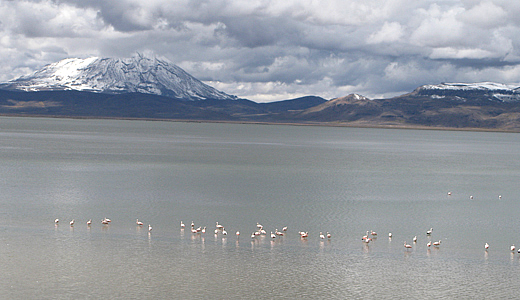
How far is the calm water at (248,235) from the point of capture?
29.8m

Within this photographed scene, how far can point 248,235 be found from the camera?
1593 inches

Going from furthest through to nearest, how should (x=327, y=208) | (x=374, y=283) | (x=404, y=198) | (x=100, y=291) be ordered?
(x=404, y=198) → (x=327, y=208) → (x=374, y=283) → (x=100, y=291)

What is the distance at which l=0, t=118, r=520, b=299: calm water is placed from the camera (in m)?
29.8

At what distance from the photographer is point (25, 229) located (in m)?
39.8

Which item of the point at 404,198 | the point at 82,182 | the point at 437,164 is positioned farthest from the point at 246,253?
the point at 437,164

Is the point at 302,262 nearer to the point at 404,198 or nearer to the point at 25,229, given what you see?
the point at 25,229

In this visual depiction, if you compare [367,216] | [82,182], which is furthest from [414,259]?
[82,182]

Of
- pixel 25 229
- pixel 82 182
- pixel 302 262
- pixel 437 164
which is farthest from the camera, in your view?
pixel 437 164

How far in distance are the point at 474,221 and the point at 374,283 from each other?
21275mm

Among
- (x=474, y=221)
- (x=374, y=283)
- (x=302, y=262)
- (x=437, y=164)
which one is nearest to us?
(x=374, y=283)

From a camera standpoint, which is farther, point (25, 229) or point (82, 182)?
point (82, 182)

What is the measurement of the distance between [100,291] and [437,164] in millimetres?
84417

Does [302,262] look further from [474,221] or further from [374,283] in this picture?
[474,221]

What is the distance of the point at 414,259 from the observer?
118ft
